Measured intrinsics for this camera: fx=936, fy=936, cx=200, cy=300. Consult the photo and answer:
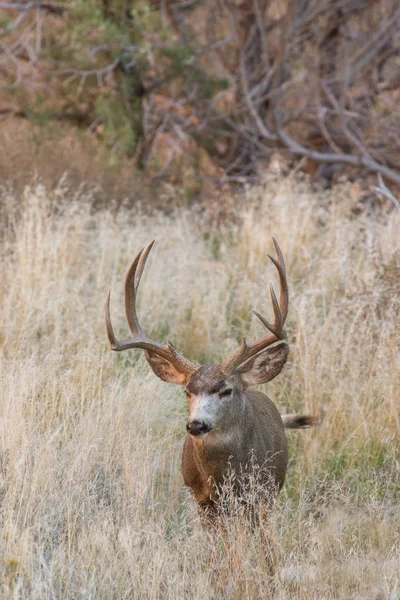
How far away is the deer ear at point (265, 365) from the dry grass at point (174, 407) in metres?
0.68

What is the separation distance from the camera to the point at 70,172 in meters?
9.80

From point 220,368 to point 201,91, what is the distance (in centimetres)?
793

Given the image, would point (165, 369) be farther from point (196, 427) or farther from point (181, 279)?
point (181, 279)

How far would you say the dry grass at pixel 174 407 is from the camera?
13.1 ft

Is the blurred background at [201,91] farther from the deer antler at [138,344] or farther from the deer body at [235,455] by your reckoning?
the deer body at [235,455]

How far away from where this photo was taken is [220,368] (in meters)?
4.41

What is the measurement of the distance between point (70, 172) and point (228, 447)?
237 inches

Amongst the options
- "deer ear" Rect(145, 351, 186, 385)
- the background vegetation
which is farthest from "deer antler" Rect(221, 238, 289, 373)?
the background vegetation

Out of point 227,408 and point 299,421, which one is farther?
point 299,421

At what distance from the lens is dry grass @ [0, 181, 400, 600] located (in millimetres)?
4008

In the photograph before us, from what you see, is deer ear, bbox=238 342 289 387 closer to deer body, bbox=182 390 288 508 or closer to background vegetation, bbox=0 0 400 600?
deer body, bbox=182 390 288 508

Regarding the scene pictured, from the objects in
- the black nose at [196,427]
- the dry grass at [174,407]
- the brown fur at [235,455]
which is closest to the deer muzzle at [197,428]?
the black nose at [196,427]

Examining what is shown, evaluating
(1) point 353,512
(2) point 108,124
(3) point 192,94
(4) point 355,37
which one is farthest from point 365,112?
(1) point 353,512

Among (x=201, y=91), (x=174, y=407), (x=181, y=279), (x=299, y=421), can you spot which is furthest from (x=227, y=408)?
(x=201, y=91)
